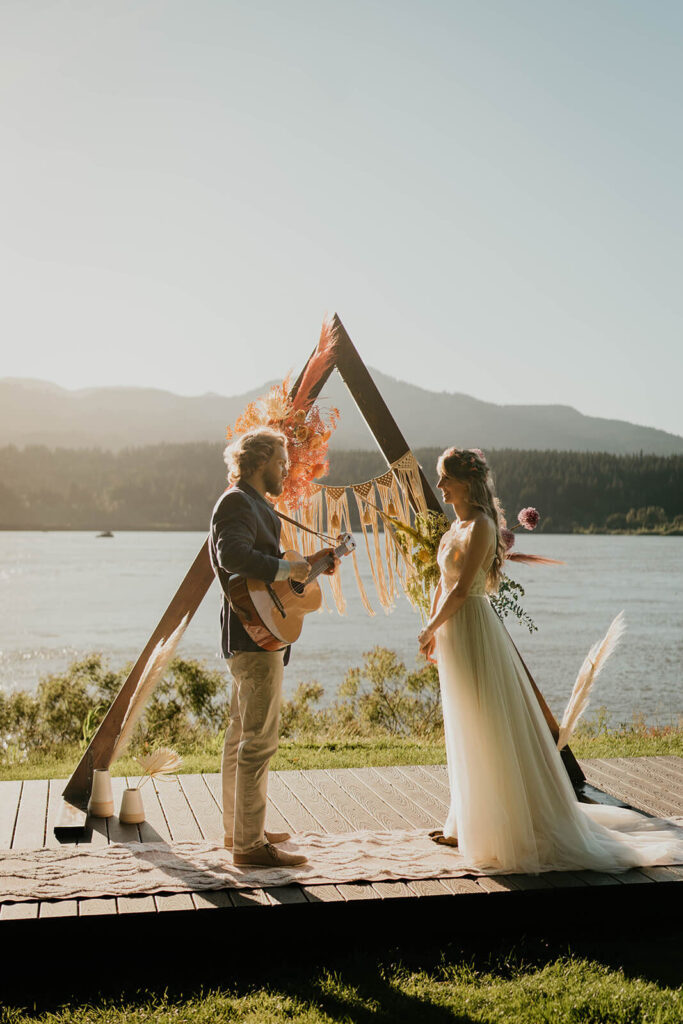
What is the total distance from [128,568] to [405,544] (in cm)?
4889

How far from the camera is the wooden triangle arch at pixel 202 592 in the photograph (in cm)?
491

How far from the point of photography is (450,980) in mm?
3480

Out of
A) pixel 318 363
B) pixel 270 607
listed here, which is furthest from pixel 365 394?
pixel 270 607

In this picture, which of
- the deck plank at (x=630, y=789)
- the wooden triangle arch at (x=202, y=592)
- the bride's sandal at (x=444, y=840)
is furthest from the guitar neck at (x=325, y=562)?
the deck plank at (x=630, y=789)

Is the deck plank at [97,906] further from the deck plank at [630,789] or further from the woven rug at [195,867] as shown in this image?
the deck plank at [630,789]

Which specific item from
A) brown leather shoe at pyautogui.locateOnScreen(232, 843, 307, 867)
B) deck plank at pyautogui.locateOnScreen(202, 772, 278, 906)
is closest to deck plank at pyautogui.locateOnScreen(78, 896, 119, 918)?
deck plank at pyautogui.locateOnScreen(202, 772, 278, 906)

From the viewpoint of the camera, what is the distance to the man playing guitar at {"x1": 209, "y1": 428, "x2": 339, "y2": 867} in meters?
3.81

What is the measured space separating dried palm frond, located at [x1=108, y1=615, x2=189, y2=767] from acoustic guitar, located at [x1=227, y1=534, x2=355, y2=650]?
882mm

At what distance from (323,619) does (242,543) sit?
3841 centimetres

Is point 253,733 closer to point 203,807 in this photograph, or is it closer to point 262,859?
point 262,859

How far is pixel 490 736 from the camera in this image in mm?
4102

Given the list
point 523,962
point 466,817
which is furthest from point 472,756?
point 523,962

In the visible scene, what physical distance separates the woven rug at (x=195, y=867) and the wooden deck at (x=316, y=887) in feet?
0.23

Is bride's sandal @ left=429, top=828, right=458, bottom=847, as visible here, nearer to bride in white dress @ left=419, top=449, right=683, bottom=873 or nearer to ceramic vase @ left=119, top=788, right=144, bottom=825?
bride in white dress @ left=419, top=449, right=683, bottom=873
